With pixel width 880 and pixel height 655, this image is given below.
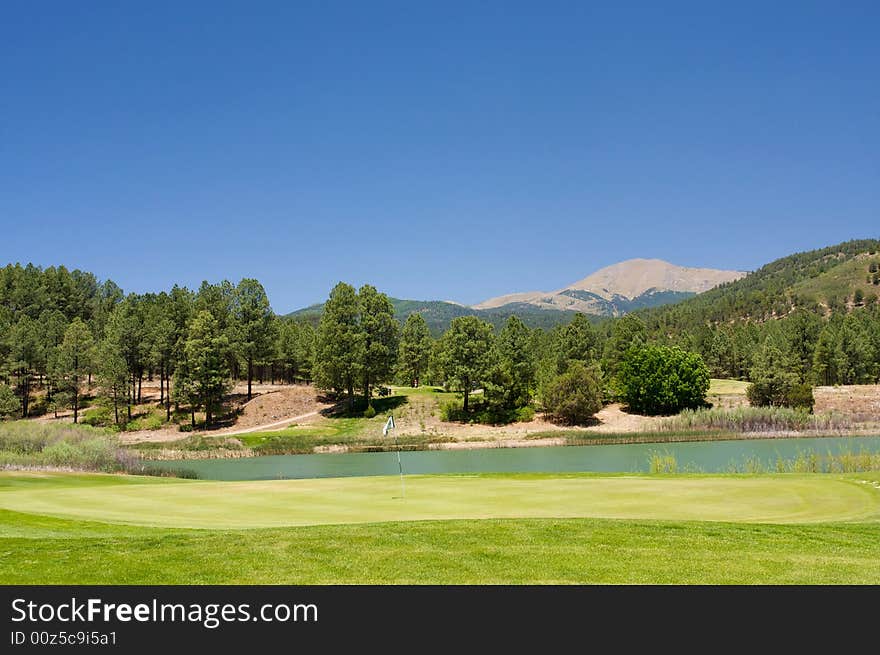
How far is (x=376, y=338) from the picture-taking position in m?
73.0

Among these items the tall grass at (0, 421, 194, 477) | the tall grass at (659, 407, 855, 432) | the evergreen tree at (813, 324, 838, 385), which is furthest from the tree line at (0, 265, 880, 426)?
the tall grass at (0, 421, 194, 477)

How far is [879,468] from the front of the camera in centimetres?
2905

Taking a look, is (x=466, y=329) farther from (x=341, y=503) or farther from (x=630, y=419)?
(x=341, y=503)

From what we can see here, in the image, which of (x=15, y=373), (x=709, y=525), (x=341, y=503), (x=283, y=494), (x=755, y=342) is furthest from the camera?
(x=755, y=342)

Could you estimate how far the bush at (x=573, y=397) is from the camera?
2591 inches

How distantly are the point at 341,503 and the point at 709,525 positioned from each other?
10.2 metres

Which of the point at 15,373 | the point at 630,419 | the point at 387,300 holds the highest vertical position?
the point at 387,300

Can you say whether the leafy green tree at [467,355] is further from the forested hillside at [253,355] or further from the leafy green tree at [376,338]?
the leafy green tree at [376,338]

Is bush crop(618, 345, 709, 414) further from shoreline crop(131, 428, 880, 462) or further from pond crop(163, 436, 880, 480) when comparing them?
pond crop(163, 436, 880, 480)

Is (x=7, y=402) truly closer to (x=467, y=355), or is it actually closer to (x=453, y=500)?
(x=467, y=355)

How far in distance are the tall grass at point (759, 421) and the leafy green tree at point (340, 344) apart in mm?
31840

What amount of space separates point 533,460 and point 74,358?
55.6 meters
